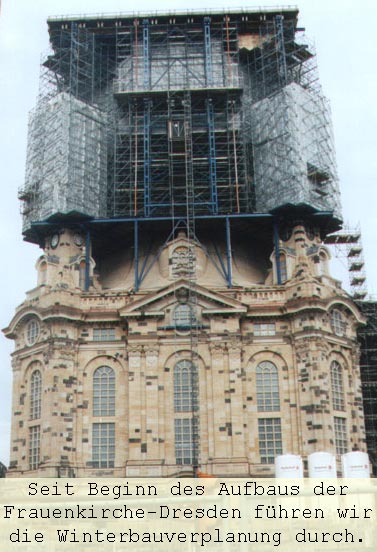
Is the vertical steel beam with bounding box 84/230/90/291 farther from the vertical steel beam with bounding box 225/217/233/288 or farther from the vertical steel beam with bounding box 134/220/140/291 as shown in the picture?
the vertical steel beam with bounding box 225/217/233/288

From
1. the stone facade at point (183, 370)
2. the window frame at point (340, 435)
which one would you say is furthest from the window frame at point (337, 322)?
the window frame at point (340, 435)

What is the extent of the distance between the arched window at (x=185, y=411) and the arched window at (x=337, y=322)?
41.6ft

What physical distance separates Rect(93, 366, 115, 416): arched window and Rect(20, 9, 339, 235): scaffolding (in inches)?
564

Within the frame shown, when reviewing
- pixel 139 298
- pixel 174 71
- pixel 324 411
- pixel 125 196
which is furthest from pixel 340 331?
pixel 174 71

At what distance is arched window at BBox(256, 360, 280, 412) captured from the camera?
60312mm

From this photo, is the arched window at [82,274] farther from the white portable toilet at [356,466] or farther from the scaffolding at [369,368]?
the white portable toilet at [356,466]

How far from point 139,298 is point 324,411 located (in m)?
17.4

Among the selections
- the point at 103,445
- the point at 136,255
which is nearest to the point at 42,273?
the point at 136,255

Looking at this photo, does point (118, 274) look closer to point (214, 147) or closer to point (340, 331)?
point (214, 147)

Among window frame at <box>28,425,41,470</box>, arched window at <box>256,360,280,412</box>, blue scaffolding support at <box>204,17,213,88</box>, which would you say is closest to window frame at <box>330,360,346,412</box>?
arched window at <box>256,360,280,412</box>

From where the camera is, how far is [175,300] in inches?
2442

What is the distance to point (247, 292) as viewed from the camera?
6328 cm

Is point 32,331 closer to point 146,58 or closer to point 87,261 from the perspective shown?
point 87,261

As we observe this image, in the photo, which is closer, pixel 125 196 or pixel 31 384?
pixel 31 384
